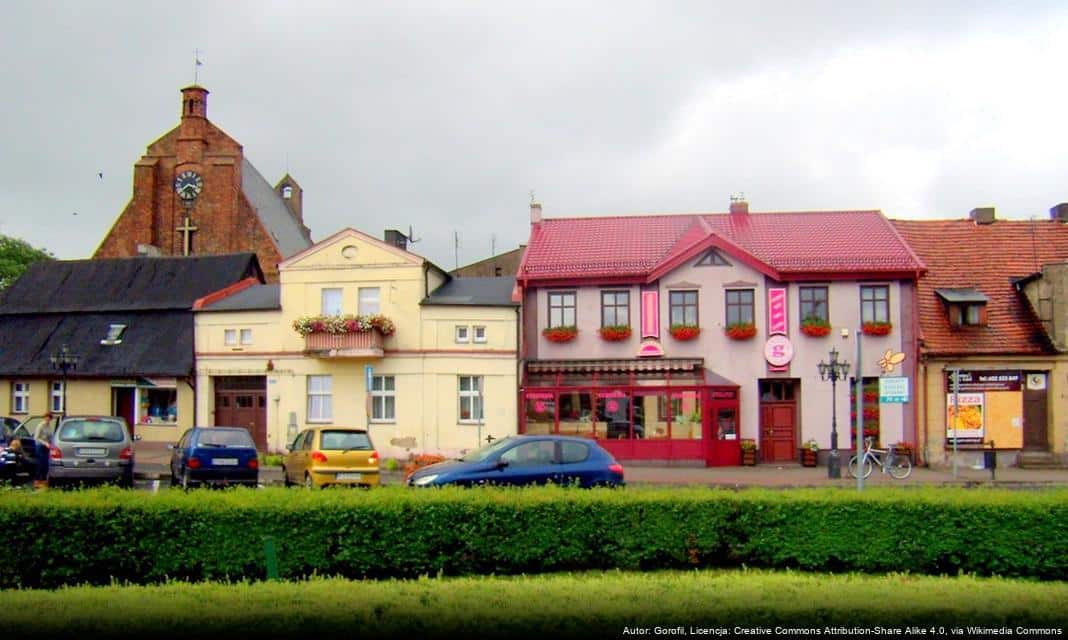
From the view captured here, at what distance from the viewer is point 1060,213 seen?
39.7m

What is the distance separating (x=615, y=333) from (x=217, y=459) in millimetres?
15990

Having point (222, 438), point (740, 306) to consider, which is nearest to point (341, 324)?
point (222, 438)

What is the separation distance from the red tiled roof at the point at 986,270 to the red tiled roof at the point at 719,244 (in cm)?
207

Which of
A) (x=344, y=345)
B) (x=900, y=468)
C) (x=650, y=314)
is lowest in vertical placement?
(x=900, y=468)

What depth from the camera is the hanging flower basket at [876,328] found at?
33.4m

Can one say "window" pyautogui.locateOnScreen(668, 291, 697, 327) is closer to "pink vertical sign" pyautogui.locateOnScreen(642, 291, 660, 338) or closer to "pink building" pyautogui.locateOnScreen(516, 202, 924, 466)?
"pink building" pyautogui.locateOnScreen(516, 202, 924, 466)

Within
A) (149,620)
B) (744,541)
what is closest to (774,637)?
(744,541)

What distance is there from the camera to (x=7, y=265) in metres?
58.8

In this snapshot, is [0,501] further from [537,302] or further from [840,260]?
[840,260]

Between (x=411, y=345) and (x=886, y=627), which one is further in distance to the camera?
(x=411, y=345)

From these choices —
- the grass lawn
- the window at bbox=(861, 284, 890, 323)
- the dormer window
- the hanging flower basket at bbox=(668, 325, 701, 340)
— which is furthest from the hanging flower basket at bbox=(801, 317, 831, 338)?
the grass lawn

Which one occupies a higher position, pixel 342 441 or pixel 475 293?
pixel 475 293

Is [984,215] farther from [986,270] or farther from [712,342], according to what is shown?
[712,342]

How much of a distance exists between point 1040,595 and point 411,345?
26.2m
